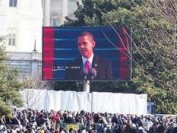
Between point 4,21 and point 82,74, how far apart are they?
35.7m

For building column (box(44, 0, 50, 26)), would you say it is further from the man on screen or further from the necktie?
the necktie

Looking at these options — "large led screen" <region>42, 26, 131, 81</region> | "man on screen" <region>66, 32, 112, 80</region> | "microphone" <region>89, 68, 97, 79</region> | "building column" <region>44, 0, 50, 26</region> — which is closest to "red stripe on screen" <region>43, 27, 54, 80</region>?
"large led screen" <region>42, 26, 131, 81</region>

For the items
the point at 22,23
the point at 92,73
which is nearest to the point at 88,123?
the point at 92,73

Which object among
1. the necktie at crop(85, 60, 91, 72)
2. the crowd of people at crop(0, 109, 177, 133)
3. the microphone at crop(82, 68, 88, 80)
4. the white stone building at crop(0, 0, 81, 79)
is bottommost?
the crowd of people at crop(0, 109, 177, 133)

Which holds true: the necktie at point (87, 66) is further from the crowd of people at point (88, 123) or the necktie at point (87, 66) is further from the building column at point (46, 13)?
the building column at point (46, 13)

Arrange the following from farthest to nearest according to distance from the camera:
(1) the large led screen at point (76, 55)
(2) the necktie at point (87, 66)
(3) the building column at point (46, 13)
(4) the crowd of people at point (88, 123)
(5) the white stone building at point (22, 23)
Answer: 1. (3) the building column at point (46, 13)
2. (5) the white stone building at point (22, 23)
3. (2) the necktie at point (87, 66)
4. (1) the large led screen at point (76, 55)
5. (4) the crowd of people at point (88, 123)

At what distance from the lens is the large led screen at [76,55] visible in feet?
139

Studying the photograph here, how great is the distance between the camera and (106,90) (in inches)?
2087

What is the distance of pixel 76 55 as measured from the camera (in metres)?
42.7

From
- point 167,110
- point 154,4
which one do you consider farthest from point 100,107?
point 154,4

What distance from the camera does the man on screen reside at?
42.3 m

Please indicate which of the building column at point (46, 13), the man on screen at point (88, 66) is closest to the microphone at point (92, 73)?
the man on screen at point (88, 66)

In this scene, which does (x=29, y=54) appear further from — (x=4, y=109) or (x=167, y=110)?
(x=4, y=109)

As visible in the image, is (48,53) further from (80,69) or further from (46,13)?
(46,13)
